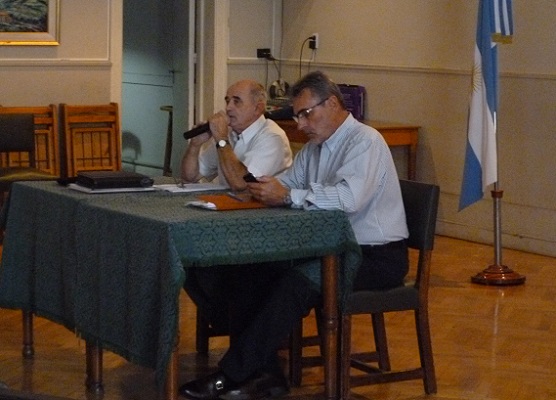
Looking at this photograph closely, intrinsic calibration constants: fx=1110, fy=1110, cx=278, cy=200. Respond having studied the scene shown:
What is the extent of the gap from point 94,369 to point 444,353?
5.43ft

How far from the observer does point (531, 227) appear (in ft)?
25.2

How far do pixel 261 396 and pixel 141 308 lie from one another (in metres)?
0.76

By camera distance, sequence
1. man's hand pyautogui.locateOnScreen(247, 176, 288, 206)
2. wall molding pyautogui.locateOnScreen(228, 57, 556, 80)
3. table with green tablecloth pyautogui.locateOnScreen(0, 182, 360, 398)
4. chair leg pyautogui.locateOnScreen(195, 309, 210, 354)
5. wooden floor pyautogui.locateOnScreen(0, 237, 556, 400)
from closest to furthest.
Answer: table with green tablecloth pyautogui.locateOnScreen(0, 182, 360, 398) < man's hand pyautogui.locateOnScreen(247, 176, 288, 206) < wooden floor pyautogui.locateOnScreen(0, 237, 556, 400) < chair leg pyautogui.locateOnScreen(195, 309, 210, 354) < wall molding pyautogui.locateOnScreen(228, 57, 556, 80)

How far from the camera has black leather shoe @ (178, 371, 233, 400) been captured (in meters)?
4.31

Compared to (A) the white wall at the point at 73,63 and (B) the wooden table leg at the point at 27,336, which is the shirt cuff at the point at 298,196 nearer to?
(B) the wooden table leg at the point at 27,336

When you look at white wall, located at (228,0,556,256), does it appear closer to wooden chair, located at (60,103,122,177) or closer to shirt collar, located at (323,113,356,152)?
wooden chair, located at (60,103,122,177)

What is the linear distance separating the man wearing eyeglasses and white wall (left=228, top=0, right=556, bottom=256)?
11.2 feet

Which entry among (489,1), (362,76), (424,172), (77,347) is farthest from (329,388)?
(362,76)

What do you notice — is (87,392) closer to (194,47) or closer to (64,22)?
(64,22)

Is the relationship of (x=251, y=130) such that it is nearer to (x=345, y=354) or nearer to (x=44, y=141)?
(x=345, y=354)

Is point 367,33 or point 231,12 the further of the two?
point 231,12

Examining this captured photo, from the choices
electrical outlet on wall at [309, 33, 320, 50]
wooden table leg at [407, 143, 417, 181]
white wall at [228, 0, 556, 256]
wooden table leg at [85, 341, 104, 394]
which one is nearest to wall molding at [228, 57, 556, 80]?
white wall at [228, 0, 556, 256]

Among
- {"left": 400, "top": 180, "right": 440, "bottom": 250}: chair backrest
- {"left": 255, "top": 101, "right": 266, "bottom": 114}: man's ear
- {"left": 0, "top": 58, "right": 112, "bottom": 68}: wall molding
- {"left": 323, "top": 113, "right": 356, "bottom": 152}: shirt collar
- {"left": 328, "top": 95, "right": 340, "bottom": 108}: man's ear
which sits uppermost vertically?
{"left": 0, "top": 58, "right": 112, "bottom": 68}: wall molding

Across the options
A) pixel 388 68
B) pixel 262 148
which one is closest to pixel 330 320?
pixel 262 148
